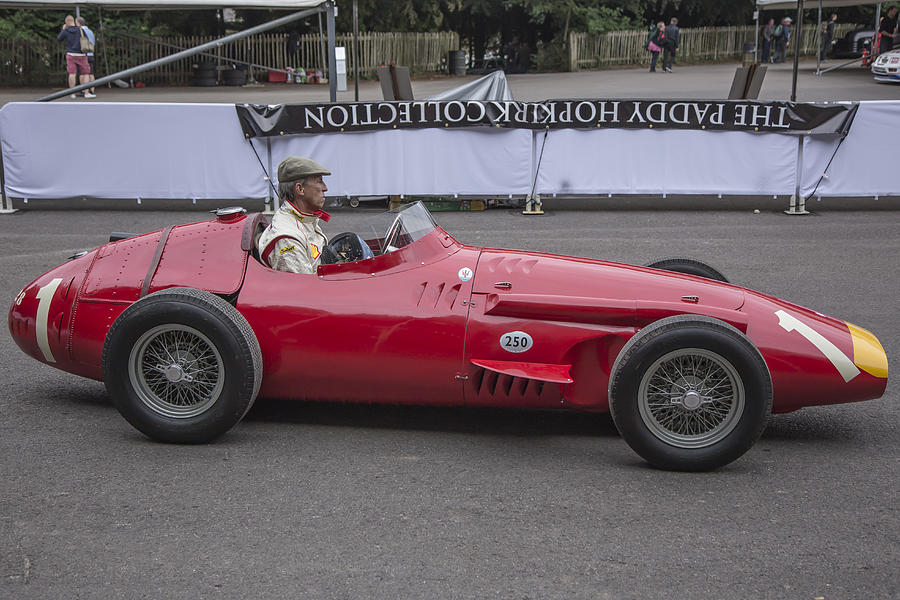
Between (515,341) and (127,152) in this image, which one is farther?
(127,152)

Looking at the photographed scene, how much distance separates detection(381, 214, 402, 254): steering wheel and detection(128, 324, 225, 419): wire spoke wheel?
1.07 m

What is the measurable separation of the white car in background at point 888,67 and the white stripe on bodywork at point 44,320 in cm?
2704

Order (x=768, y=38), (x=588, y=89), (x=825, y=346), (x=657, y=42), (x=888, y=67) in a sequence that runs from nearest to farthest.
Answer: (x=825, y=346) < (x=888, y=67) < (x=588, y=89) < (x=657, y=42) < (x=768, y=38)

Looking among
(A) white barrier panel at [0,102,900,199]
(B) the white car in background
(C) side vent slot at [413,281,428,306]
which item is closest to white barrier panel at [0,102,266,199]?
(A) white barrier panel at [0,102,900,199]

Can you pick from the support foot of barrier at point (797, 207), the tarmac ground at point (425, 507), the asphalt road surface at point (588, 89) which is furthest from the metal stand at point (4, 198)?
the asphalt road surface at point (588, 89)

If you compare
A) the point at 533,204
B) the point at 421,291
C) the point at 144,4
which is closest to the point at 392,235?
the point at 421,291

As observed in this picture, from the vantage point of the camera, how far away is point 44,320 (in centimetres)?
503

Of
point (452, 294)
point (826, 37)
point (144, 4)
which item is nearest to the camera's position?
point (452, 294)

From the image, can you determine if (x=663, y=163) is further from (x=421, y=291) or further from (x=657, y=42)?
(x=657, y=42)

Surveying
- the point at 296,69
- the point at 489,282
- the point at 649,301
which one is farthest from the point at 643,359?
the point at 296,69

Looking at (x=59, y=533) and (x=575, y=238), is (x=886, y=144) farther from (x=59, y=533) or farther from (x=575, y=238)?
(x=59, y=533)

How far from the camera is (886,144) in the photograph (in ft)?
39.1

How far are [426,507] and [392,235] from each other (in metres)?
1.57

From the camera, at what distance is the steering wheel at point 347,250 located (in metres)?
4.96
